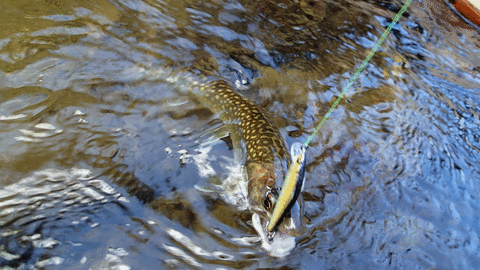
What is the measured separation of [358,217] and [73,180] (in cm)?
273

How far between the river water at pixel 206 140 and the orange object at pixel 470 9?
6.37 ft

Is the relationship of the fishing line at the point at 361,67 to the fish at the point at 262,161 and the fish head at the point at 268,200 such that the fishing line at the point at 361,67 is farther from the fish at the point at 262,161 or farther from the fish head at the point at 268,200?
the fish head at the point at 268,200

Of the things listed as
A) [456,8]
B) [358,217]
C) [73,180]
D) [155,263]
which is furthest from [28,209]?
[456,8]

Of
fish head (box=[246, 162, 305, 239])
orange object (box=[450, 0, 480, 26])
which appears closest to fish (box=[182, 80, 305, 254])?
fish head (box=[246, 162, 305, 239])

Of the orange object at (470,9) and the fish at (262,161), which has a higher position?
the orange object at (470,9)

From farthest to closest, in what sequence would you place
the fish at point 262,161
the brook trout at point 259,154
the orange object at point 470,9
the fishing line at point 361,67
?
the orange object at point 470,9 → the fishing line at point 361,67 → the brook trout at point 259,154 → the fish at point 262,161

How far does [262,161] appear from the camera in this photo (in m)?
3.02

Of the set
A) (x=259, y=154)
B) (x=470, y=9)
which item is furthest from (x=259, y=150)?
(x=470, y=9)

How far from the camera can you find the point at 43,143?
119 inches

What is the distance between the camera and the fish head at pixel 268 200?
7.89ft

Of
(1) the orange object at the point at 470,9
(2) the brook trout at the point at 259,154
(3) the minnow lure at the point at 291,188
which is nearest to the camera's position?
(3) the minnow lure at the point at 291,188

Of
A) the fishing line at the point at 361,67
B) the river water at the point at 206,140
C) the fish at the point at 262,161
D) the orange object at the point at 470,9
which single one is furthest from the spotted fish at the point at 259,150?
the orange object at the point at 470,9

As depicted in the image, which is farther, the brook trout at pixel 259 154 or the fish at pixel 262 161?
the brook trout at pixel 259 154

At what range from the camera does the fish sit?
7.83 ft
